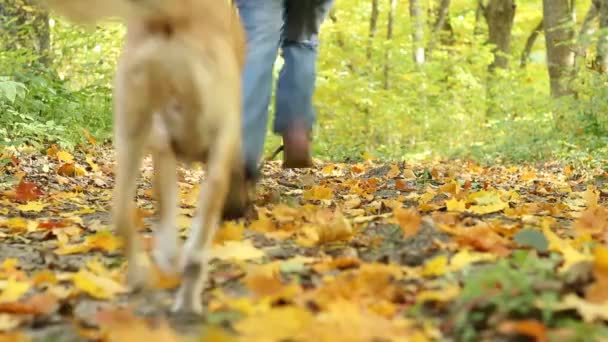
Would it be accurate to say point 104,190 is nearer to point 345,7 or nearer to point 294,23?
point 294,23

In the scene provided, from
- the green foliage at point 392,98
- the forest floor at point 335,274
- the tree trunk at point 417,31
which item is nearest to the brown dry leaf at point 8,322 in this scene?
the forest floor at point 335,274

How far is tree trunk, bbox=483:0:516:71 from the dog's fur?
15.8 metres

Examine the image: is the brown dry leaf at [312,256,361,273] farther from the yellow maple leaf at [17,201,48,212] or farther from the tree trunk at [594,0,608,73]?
the tree trunk at [594,0,608,73]

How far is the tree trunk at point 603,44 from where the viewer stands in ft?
27.7

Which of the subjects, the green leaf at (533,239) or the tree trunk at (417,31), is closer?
the green leaf at (533,239)

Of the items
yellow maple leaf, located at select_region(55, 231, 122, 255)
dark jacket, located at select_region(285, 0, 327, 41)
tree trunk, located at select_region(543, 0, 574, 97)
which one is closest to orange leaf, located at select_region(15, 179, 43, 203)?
yellow maple leaf, located at select_region(55, 231, 122, 255)

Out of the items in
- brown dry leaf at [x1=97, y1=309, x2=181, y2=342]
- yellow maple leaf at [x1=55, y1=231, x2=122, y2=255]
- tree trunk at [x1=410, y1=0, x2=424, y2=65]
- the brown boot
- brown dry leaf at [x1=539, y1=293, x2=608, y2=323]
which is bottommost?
brown dry leaf at [x1=539, y1=293, x2=608, y2=323]

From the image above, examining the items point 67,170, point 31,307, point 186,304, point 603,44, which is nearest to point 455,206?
point 186,304

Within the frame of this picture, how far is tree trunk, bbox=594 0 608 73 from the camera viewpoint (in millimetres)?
8445

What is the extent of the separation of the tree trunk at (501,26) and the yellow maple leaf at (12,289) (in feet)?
52.3

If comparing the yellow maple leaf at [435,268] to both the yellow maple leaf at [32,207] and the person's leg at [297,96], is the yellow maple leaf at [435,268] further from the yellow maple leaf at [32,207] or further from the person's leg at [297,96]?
the yellow maple leaf at [32,207]

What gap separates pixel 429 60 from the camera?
1725cm

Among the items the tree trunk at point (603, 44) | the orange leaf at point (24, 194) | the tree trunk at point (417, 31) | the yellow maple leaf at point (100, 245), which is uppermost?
the tree trunk at point (417, 31)

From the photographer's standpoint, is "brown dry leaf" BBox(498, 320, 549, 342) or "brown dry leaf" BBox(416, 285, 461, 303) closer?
"brown dry leaf" BBox(498, 320, 549, 342)
